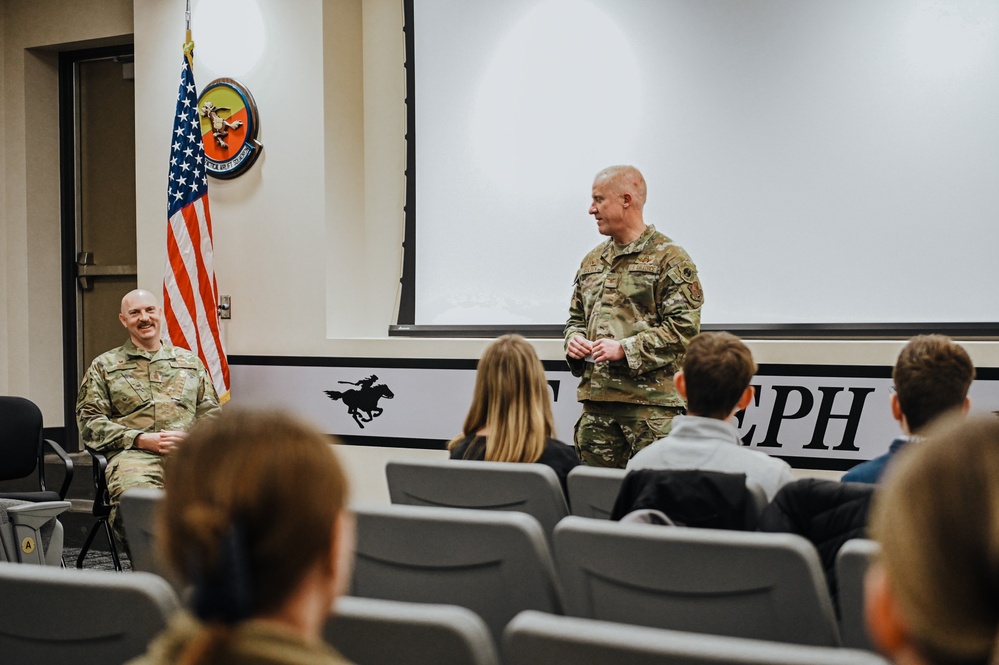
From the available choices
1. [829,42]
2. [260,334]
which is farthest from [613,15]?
[260,334]

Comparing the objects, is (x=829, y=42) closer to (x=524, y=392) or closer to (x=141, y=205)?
(x=524, y=392)

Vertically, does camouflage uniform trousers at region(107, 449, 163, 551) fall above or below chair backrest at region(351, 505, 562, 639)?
below

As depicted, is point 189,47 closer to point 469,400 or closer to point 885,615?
point 469,400

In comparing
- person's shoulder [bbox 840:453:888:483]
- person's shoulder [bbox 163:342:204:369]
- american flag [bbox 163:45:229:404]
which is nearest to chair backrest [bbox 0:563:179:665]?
person's shoulder [bbox 840:453:888:483]

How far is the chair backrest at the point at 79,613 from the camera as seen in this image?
1429 millimetres

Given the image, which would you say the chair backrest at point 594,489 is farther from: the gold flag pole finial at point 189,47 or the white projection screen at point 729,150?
the gold flag pole finial at point 189,47

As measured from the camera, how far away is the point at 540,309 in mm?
5438

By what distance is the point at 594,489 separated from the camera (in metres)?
2.53

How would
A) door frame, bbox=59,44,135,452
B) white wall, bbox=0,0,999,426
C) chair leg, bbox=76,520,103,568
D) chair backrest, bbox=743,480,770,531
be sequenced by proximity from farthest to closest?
door frame, bbox=59,44,135,452
white wall, bbox=0,0,999,426
chair leg, bbox=76,520,103,568
chair backrest, bbox=743,480,770,531

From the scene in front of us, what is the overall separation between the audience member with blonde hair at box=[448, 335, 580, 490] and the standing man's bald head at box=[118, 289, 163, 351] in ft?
7.32

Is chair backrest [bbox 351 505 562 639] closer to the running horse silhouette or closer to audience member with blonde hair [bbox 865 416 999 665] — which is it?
audience member with blonde hair [bbox 865 416 999 665]

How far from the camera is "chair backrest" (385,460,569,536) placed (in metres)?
2.51

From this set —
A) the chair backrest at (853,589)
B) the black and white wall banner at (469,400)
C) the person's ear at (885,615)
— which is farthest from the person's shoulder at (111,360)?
the person's ear at (885,615)

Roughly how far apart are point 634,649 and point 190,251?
16.1ft
